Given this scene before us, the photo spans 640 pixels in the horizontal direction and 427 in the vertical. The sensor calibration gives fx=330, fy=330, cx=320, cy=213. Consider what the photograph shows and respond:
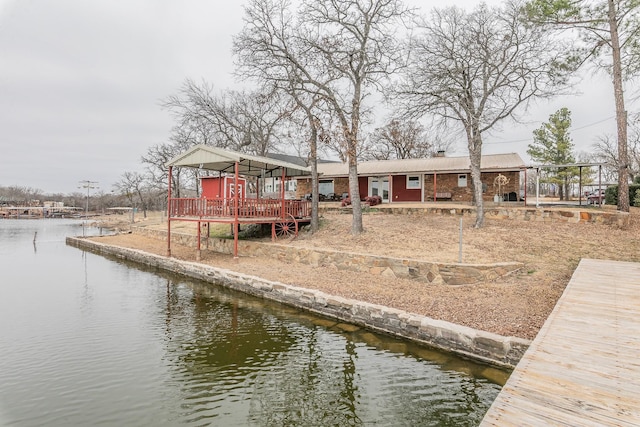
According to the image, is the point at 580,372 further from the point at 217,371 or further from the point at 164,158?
Result: the point at 164,158

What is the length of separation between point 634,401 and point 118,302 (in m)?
11.0

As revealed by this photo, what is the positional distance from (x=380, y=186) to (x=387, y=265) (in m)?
14.8

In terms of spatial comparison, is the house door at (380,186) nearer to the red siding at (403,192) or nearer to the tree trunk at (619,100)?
the red siding at (403,192)

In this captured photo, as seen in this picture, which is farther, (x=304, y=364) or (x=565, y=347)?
(x=304, y=364)

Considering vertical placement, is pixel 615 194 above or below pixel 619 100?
below

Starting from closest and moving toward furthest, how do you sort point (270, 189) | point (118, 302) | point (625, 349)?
1. point (625, 349)
2. point (118, 302)
3. point (270, 189)

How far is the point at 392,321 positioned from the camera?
6832 mm

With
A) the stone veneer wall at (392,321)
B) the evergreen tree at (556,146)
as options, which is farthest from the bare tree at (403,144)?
the stone veneer wall at (392,321)

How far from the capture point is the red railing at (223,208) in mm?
13547

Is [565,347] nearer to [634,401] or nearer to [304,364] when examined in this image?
[634,401]

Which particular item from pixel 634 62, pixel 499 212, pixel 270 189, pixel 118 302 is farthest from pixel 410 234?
pixel 270 189

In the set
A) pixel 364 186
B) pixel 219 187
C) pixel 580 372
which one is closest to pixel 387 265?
pixel 580 372

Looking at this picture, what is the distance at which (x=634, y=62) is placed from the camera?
13.4m

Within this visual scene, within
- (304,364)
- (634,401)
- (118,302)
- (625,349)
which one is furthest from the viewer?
(118,302)
